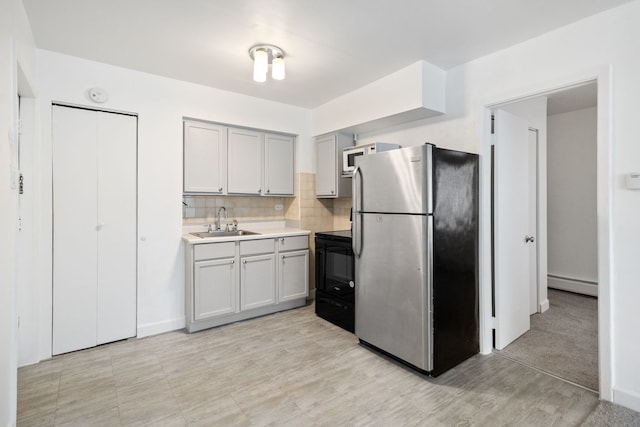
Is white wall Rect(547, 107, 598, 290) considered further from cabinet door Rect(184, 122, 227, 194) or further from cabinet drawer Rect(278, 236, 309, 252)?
cabinet door Rect(184, 122, 227, 194)

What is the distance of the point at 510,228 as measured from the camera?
2.95 meters

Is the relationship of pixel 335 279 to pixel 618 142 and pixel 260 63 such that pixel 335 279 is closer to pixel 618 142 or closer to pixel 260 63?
pixel 260 63

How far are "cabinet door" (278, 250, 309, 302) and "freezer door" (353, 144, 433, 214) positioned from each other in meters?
1.30

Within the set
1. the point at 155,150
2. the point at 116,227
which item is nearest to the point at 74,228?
the point at 116,227

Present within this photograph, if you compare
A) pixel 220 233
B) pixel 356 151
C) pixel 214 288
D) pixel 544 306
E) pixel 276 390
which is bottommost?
pixel 276 390

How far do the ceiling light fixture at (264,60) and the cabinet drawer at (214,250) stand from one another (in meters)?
1.64

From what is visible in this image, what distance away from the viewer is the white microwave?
11.0 ft

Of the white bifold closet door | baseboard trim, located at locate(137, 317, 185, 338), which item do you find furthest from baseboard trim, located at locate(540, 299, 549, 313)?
the white bifold closet door

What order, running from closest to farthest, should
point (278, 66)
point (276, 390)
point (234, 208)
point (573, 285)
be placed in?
1. point (276, 390)
2. point (278, 66)
3. point (234, 208)
4. point (573, 285)

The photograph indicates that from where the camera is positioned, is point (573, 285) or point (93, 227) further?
point (573, 285)

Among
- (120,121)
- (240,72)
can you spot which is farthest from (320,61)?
(120,121)

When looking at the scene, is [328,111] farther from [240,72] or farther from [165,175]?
[165,175]

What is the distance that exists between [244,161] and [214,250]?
1.15m

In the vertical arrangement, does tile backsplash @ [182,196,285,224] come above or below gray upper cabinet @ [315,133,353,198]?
below
